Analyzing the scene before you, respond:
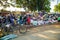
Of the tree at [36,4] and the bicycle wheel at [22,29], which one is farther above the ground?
the tree at [36,4]

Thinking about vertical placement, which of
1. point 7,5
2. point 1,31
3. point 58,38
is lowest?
point 58,38

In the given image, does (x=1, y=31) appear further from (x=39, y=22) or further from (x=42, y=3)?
(x=42, y=3)

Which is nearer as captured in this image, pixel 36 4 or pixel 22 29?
pixel 22 29

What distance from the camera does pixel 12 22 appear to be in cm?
1504

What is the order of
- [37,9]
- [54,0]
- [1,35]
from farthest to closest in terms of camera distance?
1. [54,0]
2. [37,9]
3. [1,35]

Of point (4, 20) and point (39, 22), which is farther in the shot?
point (39, 22)

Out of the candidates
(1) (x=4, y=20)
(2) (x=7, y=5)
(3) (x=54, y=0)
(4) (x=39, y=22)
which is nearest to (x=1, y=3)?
(2) (x=7, y=5)

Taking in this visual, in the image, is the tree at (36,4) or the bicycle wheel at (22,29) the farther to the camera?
the tree at (36,4)

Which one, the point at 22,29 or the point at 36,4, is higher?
the point at 36,4

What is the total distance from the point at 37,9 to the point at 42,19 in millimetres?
7829

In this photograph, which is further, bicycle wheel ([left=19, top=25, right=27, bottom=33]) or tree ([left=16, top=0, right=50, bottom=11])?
tree ([left=16, top=0, right=50, bottom=11])

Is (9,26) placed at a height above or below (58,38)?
above

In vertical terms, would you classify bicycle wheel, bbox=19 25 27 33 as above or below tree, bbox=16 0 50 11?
below

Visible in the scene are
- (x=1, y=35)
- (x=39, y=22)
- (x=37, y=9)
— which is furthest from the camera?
(x=37, y=9)
